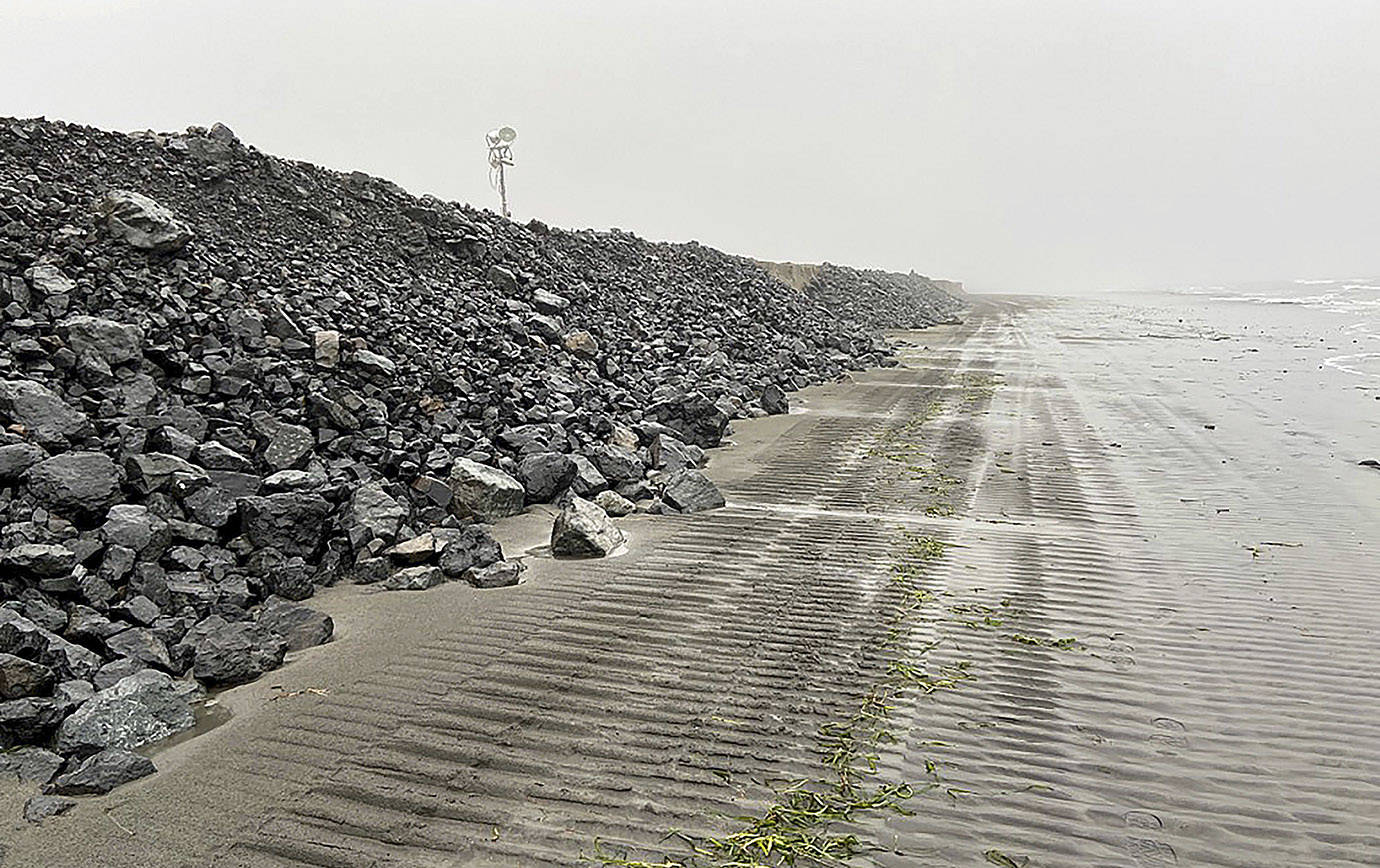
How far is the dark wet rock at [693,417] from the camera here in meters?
12.4

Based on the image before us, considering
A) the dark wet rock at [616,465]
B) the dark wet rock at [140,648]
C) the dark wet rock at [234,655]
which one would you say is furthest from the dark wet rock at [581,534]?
the dark wet rock at [140,648]

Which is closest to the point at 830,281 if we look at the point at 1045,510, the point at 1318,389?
the point at 1318,389

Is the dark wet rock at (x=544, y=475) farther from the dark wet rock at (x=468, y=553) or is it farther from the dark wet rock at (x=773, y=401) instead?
the dark wet rock at (x=773, y=401)

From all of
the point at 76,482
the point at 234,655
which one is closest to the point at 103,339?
the point at 76,482

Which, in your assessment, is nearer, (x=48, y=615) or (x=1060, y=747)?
(x=1060, y=747)

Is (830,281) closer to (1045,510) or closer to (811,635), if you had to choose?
(1045,510)

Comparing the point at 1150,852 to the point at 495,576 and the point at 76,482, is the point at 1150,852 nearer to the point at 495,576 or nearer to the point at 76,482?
the point at 495,576

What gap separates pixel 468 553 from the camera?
712 centimetres

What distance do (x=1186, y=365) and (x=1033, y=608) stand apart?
19.7m

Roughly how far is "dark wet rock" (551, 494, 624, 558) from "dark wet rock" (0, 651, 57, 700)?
12.5 feet

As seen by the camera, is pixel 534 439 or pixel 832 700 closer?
pixel 832 700

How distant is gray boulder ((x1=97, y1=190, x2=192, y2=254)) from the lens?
9.03 m

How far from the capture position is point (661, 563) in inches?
298

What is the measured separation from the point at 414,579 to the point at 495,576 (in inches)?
24.2
